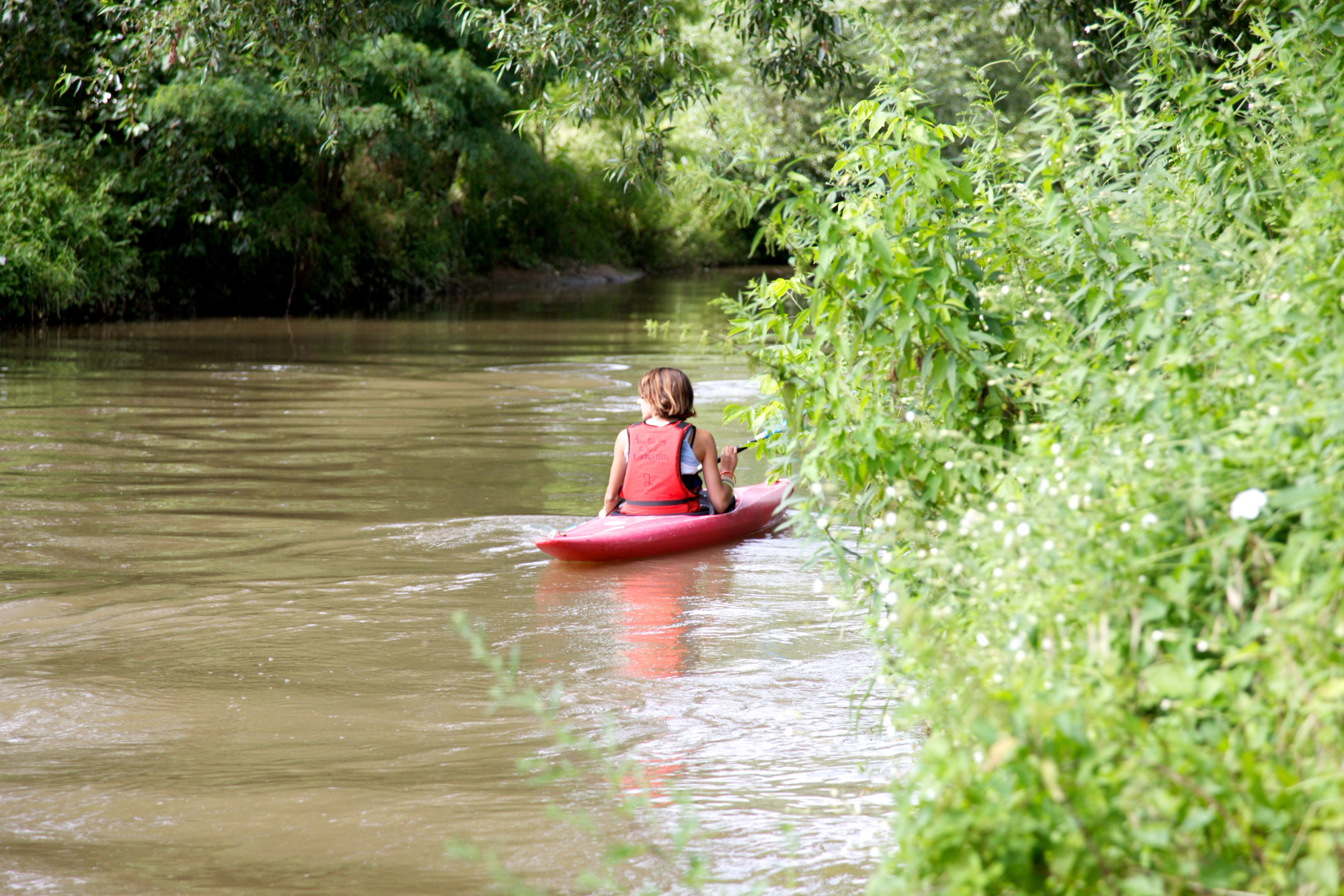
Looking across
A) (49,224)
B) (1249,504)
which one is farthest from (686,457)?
(49,224)

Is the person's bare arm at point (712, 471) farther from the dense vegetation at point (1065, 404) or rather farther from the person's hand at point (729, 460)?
the dense vegetation at point (1065, 404)

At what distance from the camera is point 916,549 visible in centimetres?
371

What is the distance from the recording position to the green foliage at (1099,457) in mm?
2162

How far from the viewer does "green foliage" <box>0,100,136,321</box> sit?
64.5 ft

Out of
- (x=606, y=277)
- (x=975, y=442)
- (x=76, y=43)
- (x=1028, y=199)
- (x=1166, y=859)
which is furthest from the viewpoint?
(x=606, y=277)

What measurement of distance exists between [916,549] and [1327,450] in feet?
4.53

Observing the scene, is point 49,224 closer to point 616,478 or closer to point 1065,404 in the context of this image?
point 616,478

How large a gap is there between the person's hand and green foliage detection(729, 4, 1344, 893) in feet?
10.1

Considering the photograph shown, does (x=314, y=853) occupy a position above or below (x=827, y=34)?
below

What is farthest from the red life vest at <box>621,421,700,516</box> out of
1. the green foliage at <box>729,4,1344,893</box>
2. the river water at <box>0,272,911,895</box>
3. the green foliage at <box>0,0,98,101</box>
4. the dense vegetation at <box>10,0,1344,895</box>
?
the green foliage at <box>0,0,98,101</box>

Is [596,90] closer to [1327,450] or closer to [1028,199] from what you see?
[1028,199]

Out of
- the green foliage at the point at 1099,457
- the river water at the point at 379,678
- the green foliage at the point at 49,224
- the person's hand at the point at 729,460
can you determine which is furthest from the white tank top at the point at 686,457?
the green foliage at the point at 49,224

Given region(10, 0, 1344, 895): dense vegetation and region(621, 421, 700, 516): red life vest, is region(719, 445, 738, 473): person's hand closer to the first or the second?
region(621, 421, 700, 516): red life vest

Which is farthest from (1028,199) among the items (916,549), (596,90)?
(596,90)
